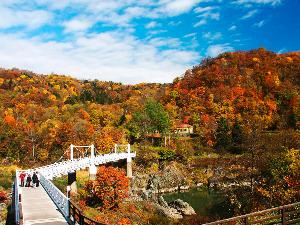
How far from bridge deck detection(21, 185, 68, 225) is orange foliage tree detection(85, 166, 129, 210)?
7846 millimetres

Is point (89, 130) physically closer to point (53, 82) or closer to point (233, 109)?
point (233, 109)

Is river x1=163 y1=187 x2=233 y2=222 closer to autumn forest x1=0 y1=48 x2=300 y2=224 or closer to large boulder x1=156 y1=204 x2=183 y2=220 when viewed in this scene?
large boulder x1=156 y1=204 x2=183 y2=220

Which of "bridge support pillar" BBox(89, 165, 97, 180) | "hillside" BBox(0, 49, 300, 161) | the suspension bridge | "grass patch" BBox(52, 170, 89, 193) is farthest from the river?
the suspension bridge

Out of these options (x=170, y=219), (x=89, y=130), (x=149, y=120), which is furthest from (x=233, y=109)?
(x=170, y=219)

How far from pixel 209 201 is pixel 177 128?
117ft

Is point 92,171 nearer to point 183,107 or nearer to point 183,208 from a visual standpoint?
point 183,208

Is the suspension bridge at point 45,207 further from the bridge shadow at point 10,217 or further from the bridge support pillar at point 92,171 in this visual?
the bridge support pillar at point 92,171

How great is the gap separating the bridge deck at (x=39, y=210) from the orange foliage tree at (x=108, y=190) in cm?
785

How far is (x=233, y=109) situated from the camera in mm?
78625

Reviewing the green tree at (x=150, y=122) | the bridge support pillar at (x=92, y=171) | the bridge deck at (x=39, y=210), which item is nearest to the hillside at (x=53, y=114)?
the green tree at (x=150, y=122)

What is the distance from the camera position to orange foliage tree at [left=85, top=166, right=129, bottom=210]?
→ 1222 inches

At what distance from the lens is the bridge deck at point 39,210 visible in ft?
53.8

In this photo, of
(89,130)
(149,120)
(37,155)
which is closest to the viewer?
(37,155)

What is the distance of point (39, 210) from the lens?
18.4 meters
